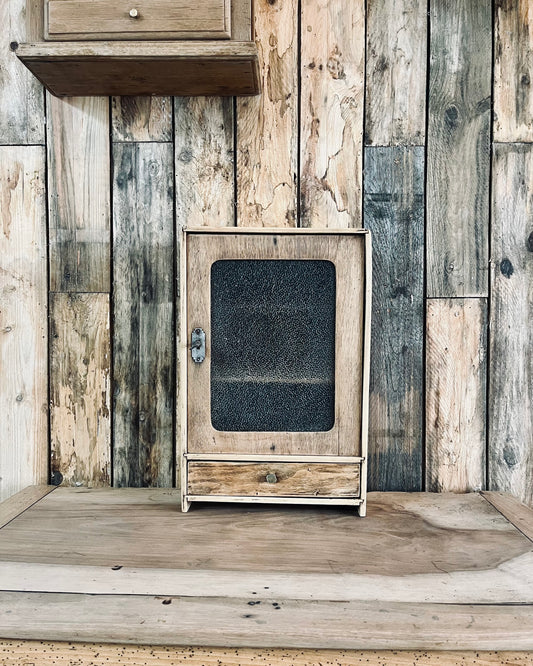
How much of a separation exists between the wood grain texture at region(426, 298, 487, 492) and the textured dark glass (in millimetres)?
319

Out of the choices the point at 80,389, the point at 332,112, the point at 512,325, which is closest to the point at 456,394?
the point at 512,325

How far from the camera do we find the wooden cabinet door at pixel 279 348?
1014mm

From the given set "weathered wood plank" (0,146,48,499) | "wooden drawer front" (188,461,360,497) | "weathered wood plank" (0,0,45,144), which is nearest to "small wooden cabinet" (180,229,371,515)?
"wooden drawer front" (188,461,360,497)

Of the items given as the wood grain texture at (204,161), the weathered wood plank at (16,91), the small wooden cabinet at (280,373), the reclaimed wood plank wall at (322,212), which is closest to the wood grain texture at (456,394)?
the reclaimed wood plank wall at (322,212)

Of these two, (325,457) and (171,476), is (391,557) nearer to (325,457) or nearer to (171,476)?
(325,457)

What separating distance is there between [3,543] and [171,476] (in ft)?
1.30

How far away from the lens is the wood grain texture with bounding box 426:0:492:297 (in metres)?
1.19

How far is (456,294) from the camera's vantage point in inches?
47.8

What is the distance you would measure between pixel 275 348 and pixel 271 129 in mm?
512

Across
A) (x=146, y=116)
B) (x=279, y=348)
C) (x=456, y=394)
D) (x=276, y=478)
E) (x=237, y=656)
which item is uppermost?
(x=146, y=116)

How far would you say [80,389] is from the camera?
1.24m

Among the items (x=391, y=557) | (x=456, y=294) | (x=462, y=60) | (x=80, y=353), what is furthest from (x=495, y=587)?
(x=462, y=60)

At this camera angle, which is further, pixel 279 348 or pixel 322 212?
pixel 322 212

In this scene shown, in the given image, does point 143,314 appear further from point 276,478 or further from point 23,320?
point 276,478
